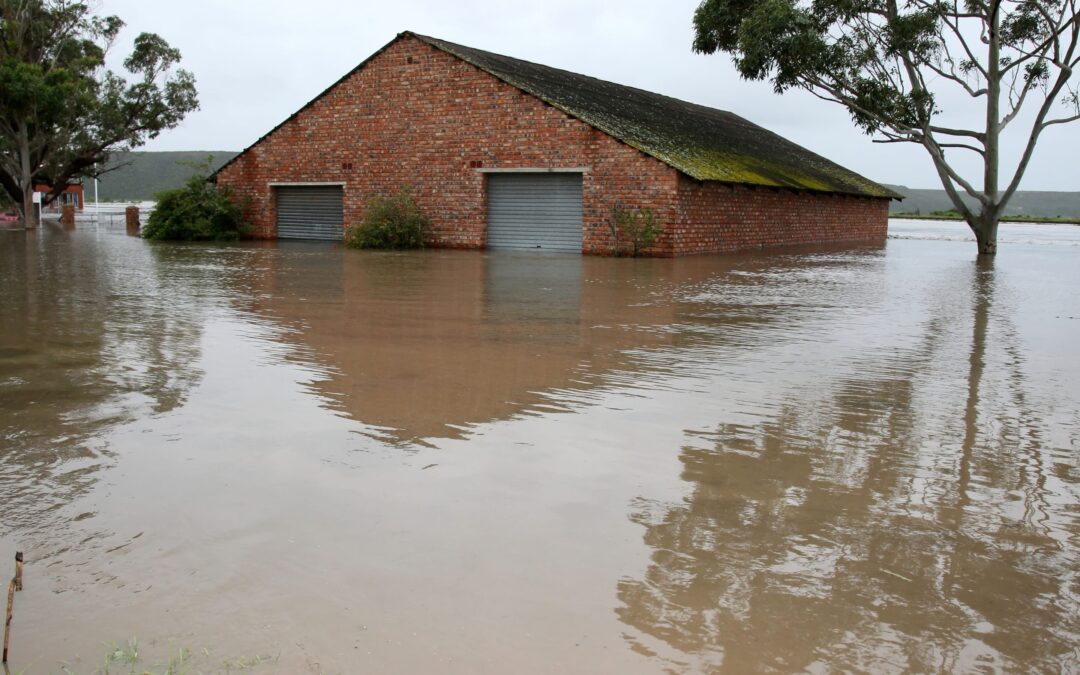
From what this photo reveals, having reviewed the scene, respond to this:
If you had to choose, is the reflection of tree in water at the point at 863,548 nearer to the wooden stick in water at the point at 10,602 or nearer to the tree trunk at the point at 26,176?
the wooden stick in water at the point at 10,602

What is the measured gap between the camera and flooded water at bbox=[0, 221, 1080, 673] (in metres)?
2.72

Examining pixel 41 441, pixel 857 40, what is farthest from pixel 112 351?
pixel 857 40

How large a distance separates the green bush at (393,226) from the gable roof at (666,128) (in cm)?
367

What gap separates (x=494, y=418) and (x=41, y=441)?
7.44ft

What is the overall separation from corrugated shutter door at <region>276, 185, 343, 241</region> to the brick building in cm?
4

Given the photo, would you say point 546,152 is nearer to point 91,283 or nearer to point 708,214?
point 708,214

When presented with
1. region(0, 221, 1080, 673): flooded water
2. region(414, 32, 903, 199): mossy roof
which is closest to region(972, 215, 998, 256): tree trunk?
region(414, 32, 903, 199): mossy roof

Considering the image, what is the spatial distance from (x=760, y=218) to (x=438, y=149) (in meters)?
8.55

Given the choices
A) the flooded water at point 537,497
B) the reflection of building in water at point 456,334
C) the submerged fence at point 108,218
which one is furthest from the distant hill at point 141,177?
the flooded water at point 537,497

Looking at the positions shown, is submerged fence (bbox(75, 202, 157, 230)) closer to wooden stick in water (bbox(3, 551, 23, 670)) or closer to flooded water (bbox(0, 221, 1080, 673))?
flooded water (bbox(0, 221, 1080, 673))

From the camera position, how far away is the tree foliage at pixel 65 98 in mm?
29312

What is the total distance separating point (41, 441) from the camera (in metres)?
4.55

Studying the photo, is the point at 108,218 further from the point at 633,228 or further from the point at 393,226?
the point at 633,228

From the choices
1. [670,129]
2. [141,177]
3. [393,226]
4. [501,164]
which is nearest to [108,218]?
[393,226]
